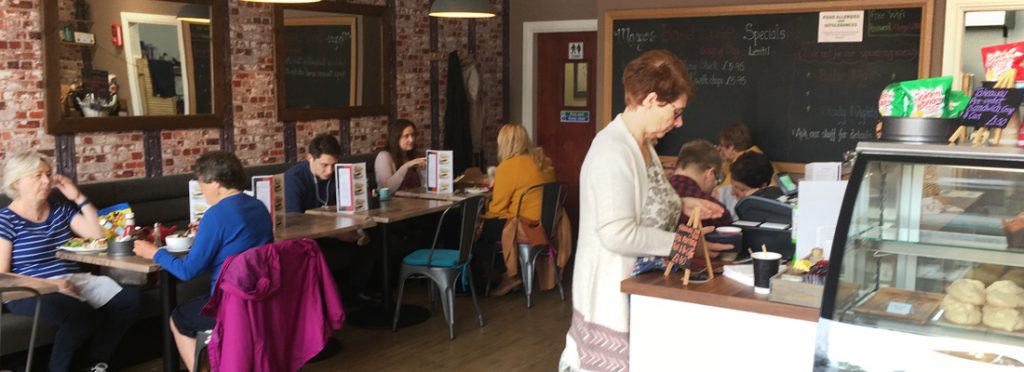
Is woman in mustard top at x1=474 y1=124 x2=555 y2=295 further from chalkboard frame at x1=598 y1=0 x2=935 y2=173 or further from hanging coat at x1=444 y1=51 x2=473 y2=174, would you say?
hanging coat at x1=444 y1=51 x2=473 y2=174

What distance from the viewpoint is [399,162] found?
745 centimetres

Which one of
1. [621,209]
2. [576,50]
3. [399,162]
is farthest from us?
[576,50]

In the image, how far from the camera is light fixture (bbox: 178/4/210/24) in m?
6.36

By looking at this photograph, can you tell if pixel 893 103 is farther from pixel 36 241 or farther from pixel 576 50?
pixel 576 50

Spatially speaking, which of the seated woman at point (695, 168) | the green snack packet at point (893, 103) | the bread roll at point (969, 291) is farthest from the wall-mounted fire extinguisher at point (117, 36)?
the bread roll at point (969, 291)

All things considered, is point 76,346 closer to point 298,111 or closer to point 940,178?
point 298,111

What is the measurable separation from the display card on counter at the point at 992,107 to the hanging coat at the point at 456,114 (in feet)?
20.9

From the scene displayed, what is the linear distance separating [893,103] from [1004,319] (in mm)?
671

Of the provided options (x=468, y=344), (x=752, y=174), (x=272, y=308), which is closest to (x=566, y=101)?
(x=752, y=174)

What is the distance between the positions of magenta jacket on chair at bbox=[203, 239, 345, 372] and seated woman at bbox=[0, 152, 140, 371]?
1036 millimetres

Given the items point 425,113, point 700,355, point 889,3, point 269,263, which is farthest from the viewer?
point 425,113

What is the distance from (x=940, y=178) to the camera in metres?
2.67

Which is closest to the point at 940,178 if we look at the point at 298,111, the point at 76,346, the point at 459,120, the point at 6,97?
the point at 76,346

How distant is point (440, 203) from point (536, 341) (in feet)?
4.02
